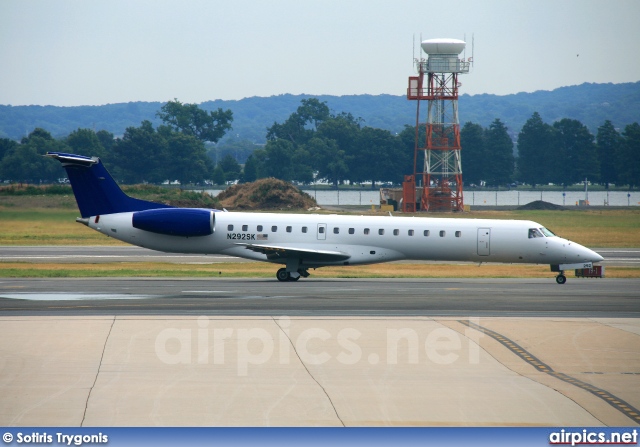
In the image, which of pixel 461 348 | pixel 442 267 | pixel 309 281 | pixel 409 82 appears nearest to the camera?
pixel 461 348

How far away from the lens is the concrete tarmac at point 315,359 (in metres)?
13.9

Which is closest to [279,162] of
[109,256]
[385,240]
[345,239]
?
[109,256]

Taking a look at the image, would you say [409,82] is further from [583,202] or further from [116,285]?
[116,285]

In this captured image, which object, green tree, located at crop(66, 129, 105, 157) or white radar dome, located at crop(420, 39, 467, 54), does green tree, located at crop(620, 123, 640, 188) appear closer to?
white radar dome, located at crop(420, 39, 467, 54)

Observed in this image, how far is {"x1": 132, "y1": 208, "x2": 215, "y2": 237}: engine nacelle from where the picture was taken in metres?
34.8

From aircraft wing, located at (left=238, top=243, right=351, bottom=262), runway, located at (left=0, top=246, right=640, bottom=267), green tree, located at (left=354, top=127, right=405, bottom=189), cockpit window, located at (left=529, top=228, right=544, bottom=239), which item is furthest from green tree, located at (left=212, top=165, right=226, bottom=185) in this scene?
cockpit window, located at (left=529, top=228, right=544, bottom=239)

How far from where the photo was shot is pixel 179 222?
34.8 metres

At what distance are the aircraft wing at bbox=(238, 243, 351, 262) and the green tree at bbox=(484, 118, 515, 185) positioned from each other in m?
132

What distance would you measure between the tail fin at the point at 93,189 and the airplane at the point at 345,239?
0.72 meters

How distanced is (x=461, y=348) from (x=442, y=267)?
24.0 meters

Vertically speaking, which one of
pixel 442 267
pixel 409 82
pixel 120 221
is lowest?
pixel 442 267

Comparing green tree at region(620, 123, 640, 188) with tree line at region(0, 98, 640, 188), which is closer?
tree line at region(0, 98, 640, 188)

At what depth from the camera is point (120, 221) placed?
1409 inches

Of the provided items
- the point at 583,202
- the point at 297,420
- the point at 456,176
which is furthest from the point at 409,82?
the point at 297,420
